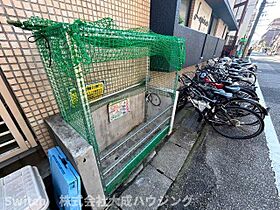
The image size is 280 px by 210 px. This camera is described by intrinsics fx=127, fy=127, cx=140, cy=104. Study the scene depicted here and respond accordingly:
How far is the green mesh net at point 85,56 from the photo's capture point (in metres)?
0.98

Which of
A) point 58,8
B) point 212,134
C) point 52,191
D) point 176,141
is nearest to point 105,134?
point 52,191

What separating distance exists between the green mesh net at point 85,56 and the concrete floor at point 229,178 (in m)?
1.74

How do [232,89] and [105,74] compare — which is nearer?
[105,74]

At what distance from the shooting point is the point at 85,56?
0.97m

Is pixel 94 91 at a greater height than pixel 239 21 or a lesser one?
lesser

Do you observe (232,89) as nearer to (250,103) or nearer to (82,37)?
(250,103)

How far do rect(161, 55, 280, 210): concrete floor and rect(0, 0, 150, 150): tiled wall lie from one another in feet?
7.16

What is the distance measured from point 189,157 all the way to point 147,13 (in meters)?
3.30

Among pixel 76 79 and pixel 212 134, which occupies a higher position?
pixel 76 79

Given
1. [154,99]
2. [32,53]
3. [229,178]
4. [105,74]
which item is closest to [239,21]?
[154,99]

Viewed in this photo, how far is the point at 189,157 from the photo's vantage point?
2689 millimetres

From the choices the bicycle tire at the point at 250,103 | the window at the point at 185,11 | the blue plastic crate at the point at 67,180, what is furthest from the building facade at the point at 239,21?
the blue plastic crate at the point at 67,180

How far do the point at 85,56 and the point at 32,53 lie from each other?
3.12 ft

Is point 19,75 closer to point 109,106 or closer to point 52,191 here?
point 109,106
